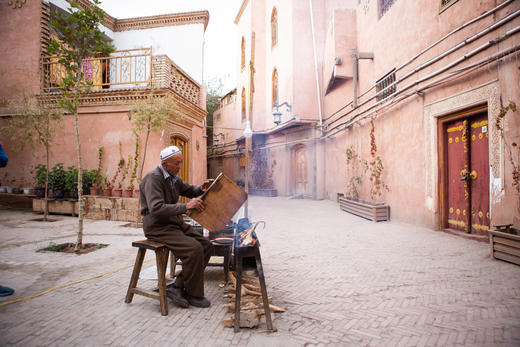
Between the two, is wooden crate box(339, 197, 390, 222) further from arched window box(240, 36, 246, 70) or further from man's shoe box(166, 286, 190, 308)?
arched window box(240, 36, 246, 70)

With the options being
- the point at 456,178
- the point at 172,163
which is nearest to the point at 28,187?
the point at 172,163

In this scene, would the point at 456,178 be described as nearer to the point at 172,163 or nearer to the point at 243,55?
the point at 172,163

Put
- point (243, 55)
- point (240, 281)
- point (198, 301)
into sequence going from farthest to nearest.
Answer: point (243, 55) < point (198, 301) < point (240, 281)

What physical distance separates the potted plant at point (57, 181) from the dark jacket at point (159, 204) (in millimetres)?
7840

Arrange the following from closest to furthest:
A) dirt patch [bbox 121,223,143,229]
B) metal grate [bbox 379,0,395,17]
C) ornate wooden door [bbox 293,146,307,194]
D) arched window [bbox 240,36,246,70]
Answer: dirt patch [bbox 121,223,143,229] < metal grate [bbox 379,0,395,17] < ornate wooden door [bbox 293,146,307,194] < arched window [bbox 240,36,246,70]

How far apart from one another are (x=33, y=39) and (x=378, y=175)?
1323 centimetres

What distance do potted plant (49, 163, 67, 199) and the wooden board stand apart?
8338mm

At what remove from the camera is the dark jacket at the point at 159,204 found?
3045mm

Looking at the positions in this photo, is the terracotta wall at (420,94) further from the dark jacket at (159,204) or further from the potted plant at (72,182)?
the potted plant at (72,182)

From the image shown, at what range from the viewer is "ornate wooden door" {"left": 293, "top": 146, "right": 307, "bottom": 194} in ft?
53.8

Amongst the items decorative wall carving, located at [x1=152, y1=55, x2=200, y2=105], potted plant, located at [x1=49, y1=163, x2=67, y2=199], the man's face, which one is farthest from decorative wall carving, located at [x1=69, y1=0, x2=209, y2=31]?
the man's face

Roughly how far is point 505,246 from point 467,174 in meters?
2.16

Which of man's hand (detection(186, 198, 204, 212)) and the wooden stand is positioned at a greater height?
man's hand (detection(186, 198, 204, 212))

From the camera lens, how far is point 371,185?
966 cm
